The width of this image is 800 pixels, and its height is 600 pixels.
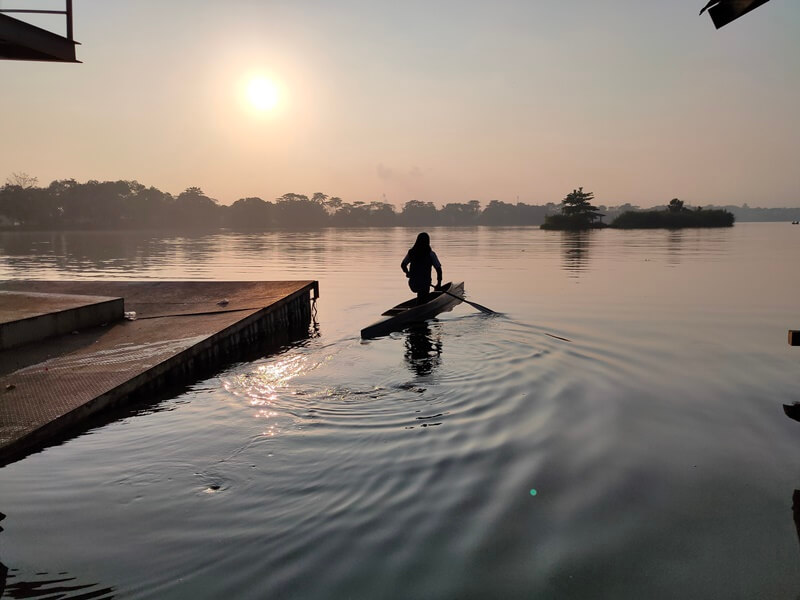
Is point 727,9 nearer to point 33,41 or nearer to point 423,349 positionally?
point 423,349

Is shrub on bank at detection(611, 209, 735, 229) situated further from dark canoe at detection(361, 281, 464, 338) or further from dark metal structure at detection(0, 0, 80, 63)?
dark metal structure at detection(0, 0, 80, 63)

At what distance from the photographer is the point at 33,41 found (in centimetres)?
778

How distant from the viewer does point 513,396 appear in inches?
303

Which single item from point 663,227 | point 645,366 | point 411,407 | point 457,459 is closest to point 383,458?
point 457,459

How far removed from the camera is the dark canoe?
1207cm

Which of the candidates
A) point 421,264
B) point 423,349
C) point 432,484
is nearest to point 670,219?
point 421,264

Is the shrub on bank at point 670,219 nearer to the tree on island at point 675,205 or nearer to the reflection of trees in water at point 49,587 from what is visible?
the tree on island at point 675,205

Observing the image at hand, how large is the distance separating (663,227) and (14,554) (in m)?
127

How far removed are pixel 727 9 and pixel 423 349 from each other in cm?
766

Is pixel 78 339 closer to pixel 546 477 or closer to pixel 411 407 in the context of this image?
pixel 411 407

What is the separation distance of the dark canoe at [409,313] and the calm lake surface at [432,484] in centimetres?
174

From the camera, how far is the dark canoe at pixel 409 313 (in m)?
12.1

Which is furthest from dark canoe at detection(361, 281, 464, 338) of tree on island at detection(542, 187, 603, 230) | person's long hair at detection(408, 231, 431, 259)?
tree on island at detection(542, 187, 603, 230)

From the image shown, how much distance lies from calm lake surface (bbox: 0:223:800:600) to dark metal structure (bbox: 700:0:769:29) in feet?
13.4
